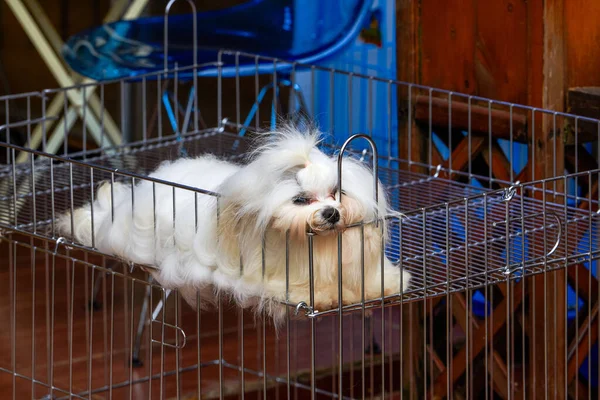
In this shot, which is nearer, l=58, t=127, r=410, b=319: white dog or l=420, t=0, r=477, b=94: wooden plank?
l=58, t=127, r=410, b=319: white dog

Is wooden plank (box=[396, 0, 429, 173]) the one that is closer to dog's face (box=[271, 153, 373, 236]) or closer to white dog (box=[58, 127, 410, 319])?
white dog (box=[58, 127, 410, 319])

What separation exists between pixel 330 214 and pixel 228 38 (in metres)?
2.26

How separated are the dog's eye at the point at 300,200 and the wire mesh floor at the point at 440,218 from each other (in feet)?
0.63

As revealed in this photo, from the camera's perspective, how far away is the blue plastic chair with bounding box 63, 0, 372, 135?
3.79m

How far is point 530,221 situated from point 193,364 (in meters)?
1.33

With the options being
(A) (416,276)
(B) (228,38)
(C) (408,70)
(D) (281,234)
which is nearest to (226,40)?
(B) (228,38)

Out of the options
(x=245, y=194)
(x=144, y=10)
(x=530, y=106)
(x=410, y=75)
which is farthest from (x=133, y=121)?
(x=245, y=194)

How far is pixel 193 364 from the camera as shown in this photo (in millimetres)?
3418

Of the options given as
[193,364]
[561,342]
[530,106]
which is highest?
[530,106]

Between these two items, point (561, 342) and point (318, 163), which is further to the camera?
point (561, 342)

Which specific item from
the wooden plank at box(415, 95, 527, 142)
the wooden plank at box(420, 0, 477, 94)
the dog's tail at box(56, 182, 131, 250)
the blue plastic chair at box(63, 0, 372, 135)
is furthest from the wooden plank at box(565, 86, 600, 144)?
the blue plastic chair at box(63, 0, 372, 135)

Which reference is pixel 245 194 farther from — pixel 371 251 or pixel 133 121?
pixel 133 121

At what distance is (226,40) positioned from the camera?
4051mm

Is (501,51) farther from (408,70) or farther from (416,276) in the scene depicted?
(416,276)
